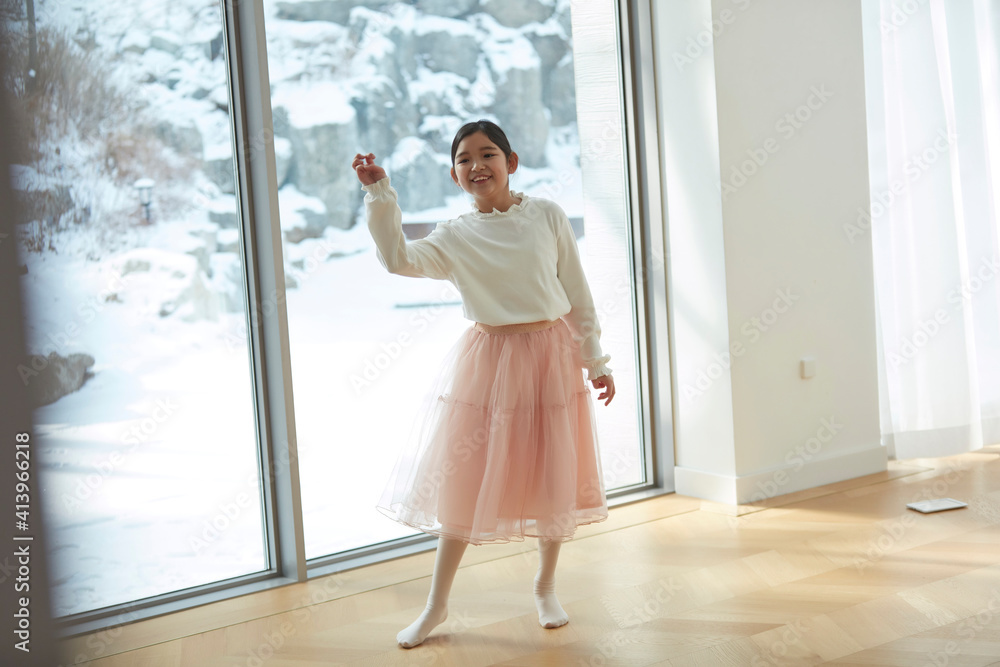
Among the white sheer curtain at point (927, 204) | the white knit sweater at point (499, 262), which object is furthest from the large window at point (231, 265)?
the white sheer curtain at point (927, 204)

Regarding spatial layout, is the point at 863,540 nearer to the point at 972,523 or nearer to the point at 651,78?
the point at 972,523

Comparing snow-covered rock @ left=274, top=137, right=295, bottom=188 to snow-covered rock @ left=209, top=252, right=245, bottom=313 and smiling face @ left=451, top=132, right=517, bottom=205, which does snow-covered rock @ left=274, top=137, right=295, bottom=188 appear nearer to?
snow-covered rock @ left=209, top=252, right=245, bottom=313

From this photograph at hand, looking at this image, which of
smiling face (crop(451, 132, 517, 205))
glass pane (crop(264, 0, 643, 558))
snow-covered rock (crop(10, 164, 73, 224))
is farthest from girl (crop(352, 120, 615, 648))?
snow-covered rock (crop(10, 164, 73, 224))

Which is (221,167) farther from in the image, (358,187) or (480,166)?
(480,166)

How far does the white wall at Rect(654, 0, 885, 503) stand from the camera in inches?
115

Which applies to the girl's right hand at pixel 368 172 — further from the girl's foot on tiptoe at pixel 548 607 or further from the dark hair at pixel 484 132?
the girl's foot on tiptoe at pixel 548 607

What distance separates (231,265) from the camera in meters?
2.48

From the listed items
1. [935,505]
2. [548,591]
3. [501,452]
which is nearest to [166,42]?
[501,452]

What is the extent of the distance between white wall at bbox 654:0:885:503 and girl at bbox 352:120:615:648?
1.04 metres

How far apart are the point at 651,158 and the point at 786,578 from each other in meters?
1.56

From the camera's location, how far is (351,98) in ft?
8.48

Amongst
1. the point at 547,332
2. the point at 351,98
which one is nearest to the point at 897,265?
the point at 547,332

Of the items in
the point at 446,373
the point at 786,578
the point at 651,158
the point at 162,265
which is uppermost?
the point at 651,158

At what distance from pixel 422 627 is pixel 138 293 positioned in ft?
3.90
